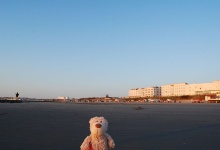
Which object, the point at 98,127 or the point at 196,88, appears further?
the point at 196,88

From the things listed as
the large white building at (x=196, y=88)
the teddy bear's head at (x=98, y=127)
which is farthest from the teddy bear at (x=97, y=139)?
the large white building at (x=196, y=88)

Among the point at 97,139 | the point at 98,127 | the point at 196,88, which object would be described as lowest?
the point at 97,139

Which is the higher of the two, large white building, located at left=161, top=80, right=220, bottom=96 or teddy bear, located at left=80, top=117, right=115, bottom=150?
large white building, located at left=161, top=80, right=220, bottom=96

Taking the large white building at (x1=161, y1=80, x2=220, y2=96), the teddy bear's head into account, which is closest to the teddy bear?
the teddy bear's head

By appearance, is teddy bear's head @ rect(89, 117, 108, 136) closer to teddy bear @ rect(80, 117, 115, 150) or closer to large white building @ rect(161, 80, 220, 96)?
teddy bear @ rect(80, 117, 115, 150)

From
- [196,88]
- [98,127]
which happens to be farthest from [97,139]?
[196,88]

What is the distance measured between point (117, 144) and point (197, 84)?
174 meters

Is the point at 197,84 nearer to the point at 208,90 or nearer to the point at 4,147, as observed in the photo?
the point at 208,90

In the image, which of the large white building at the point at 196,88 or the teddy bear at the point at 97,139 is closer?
the teddy bear at the point at 97,139

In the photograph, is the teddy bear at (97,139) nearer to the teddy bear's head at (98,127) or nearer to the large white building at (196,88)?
the teddy bear's head at (98,127)

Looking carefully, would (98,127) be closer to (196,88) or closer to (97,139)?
(97,139)

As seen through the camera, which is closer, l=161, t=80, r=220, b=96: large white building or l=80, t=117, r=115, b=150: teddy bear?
l=80, t=117, r=115, b=150: teddy bear

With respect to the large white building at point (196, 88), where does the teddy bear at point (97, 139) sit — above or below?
below

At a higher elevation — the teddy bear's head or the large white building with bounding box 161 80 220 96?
the large white building with bounding box 161 80 220 96
